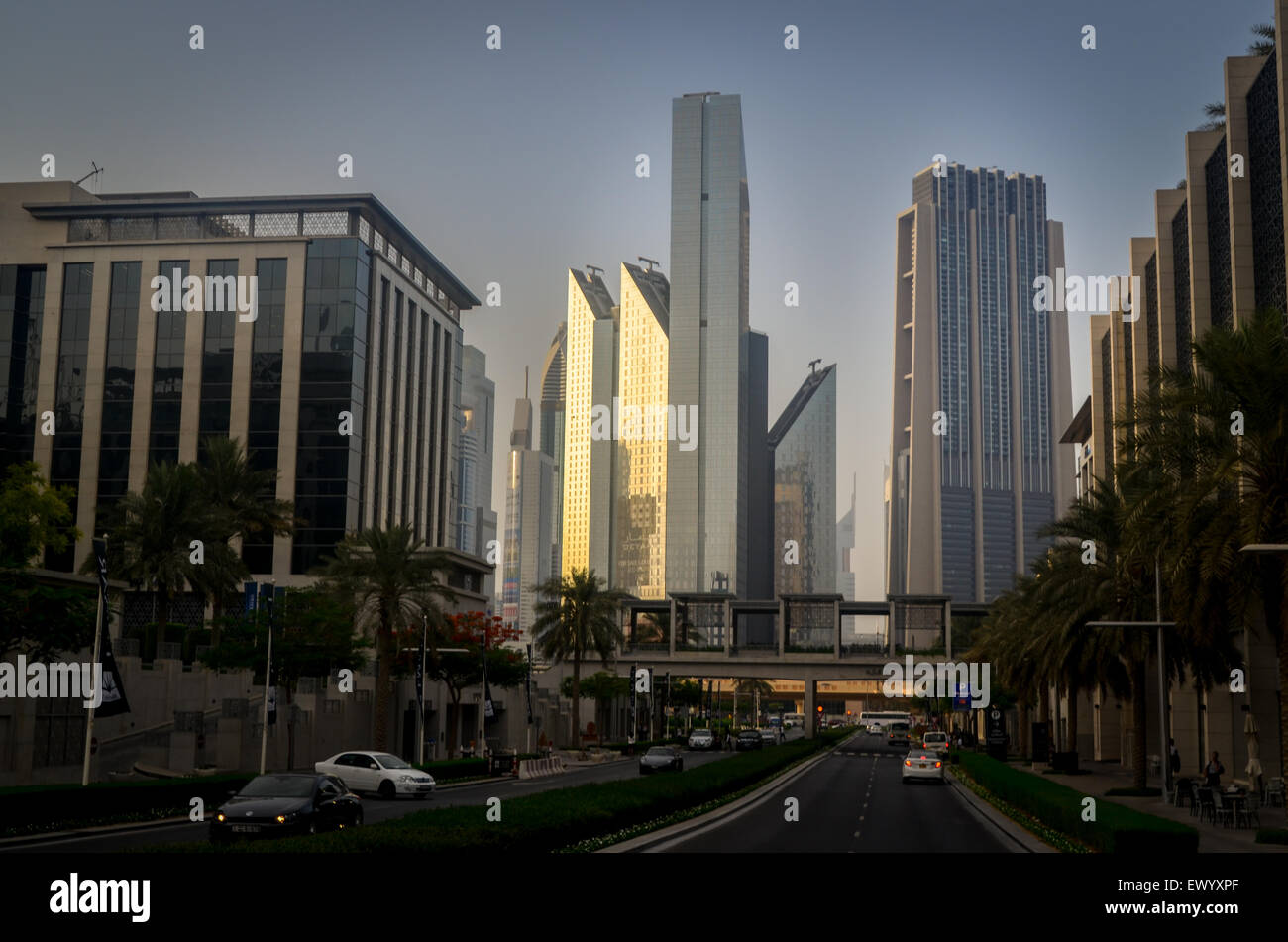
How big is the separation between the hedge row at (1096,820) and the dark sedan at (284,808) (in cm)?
1405

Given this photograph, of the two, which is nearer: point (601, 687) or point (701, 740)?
point (701, 740)

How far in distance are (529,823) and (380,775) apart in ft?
70.4

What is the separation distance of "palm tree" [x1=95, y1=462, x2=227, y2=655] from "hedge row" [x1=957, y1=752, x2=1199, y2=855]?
38638mm

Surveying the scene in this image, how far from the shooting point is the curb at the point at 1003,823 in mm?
26864

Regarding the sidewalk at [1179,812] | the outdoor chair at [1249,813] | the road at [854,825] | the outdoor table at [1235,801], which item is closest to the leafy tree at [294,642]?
the road at [854,825]

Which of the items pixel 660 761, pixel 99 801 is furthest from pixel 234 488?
pixel 99 801

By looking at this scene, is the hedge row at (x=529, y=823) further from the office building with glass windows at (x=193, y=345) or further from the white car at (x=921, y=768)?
the office building with glass windows at (x=193, y=345)

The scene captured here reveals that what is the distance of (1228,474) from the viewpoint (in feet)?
94.7

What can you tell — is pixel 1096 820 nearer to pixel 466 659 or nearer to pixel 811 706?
pixel 466 659

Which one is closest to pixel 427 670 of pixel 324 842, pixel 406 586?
pixel 406 586

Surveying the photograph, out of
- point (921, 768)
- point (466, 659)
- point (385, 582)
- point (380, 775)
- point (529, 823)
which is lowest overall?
point (921, 768)

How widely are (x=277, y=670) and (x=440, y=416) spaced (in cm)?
7238
